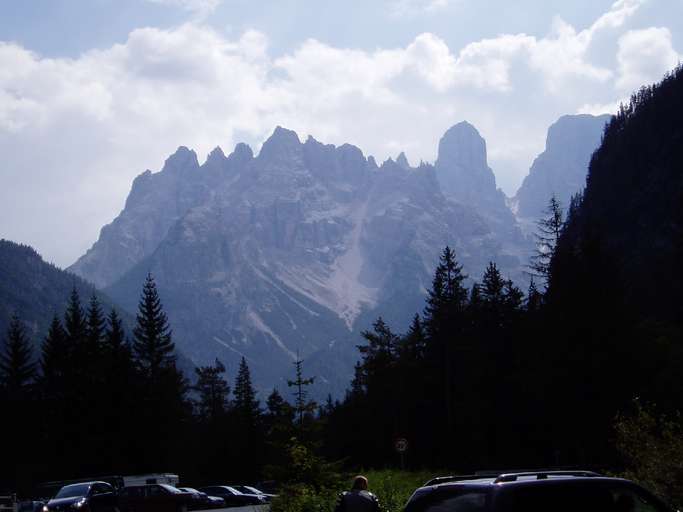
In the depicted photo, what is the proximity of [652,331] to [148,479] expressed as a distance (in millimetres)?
31510

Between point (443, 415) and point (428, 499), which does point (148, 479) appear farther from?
point (443, 415)

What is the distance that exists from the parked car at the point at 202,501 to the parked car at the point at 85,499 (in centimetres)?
1508

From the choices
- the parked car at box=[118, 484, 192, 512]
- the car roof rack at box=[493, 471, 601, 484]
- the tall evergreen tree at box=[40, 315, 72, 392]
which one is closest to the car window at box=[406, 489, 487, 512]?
the car roof rack at box=[493, 471, 601, 484]

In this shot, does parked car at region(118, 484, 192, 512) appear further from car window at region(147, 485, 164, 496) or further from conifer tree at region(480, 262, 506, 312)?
conifer tree at region(480, 262, 506, 312)

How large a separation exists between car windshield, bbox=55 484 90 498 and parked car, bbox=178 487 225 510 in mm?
15384

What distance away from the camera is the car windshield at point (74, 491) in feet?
111

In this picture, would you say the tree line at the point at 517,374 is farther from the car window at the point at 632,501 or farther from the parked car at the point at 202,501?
the car window at the point at 632,501

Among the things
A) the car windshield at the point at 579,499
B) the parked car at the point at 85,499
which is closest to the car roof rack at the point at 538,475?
the car windshield at the point at 579,499

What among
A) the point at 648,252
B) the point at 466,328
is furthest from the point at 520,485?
the point at 648,252

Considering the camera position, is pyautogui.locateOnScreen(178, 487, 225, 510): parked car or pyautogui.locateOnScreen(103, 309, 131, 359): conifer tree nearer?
pyautogui.locateOnScreen(178, 487, 225, 510): parked car

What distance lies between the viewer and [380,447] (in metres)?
80.0

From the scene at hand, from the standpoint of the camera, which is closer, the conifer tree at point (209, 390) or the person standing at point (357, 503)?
the person standing at point (357, 503)

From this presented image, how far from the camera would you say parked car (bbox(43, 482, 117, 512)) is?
32.0 metres

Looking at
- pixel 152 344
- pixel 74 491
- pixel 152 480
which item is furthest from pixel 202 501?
pixel 152 344
